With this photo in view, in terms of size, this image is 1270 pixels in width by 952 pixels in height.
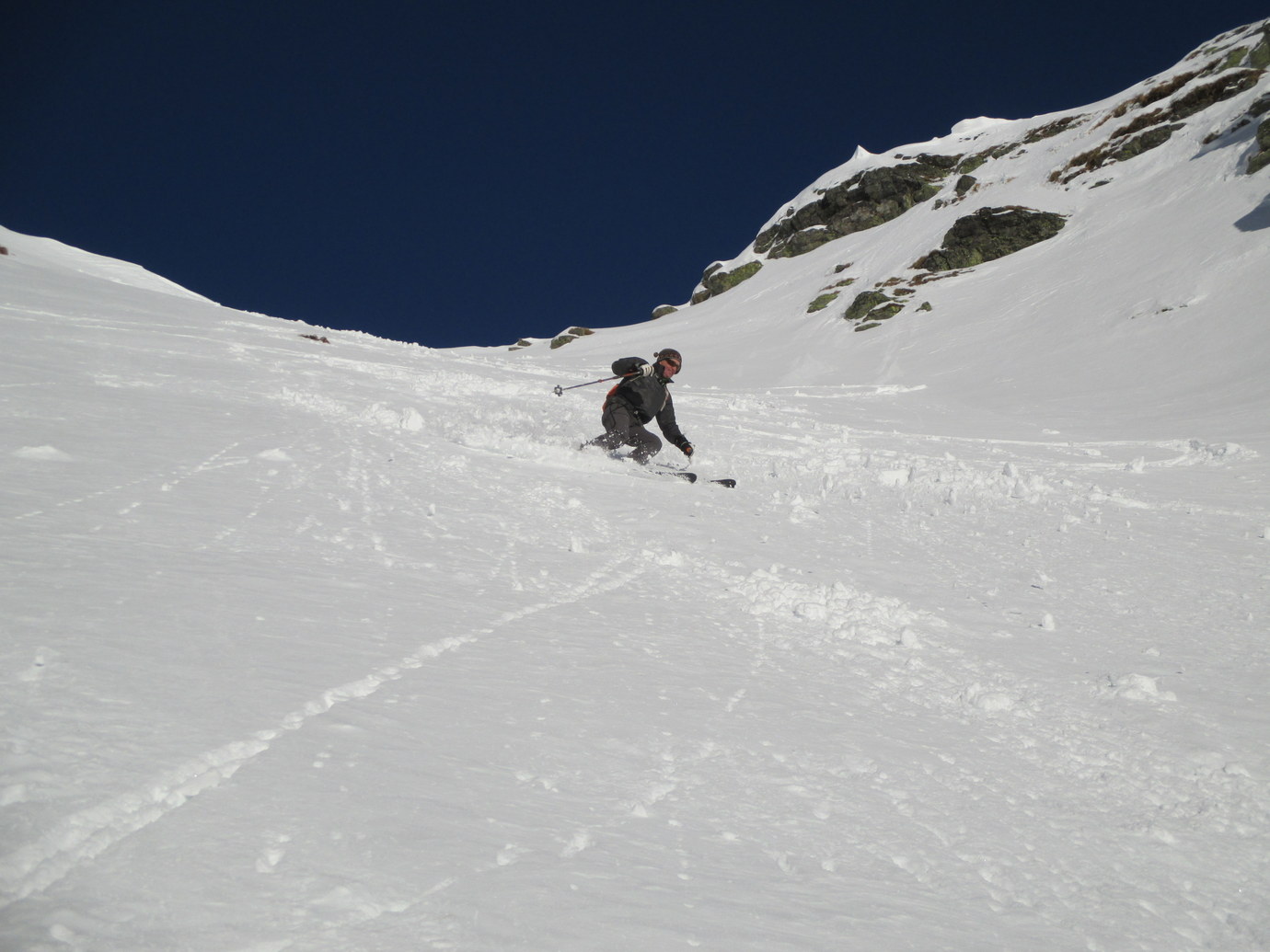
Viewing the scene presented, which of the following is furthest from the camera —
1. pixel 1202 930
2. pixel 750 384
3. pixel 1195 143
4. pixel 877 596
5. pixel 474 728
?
pixel 1195 143

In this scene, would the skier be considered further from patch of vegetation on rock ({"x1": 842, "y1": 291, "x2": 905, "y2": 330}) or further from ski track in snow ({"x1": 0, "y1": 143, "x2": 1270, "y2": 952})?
patch of vegetation on rock ({"x1": 842, "y1": 291, "x2": 905, "y2": 330})

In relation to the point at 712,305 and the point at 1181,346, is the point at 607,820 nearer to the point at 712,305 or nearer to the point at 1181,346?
the point at 1181,346

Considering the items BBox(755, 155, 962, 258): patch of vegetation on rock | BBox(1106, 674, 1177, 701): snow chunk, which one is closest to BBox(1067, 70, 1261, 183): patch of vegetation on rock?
BBox(755, 155, 962, 258): patch of vegetation on rock

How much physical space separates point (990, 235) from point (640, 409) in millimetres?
41384

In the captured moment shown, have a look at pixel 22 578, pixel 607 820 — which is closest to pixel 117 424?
pixel 22 578

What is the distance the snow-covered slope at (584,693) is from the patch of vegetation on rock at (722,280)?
6380cm

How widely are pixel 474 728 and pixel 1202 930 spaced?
2.44 metres

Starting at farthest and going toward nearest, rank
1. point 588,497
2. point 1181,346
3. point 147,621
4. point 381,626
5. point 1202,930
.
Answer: point 1181,346
point 588,497
point 381,626
point 147,621
point 1202,930

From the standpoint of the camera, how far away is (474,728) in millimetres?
2758

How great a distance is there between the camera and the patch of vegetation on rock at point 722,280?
232 ft

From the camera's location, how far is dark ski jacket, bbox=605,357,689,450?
9344mm

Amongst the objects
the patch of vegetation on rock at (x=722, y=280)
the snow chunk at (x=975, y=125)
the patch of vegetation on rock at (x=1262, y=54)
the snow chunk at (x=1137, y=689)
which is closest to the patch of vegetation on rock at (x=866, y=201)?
the patch of vegetation on rock at (x=722, y=280)

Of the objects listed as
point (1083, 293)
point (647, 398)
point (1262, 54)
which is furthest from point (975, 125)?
point (647, 398)

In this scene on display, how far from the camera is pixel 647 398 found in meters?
9.38
